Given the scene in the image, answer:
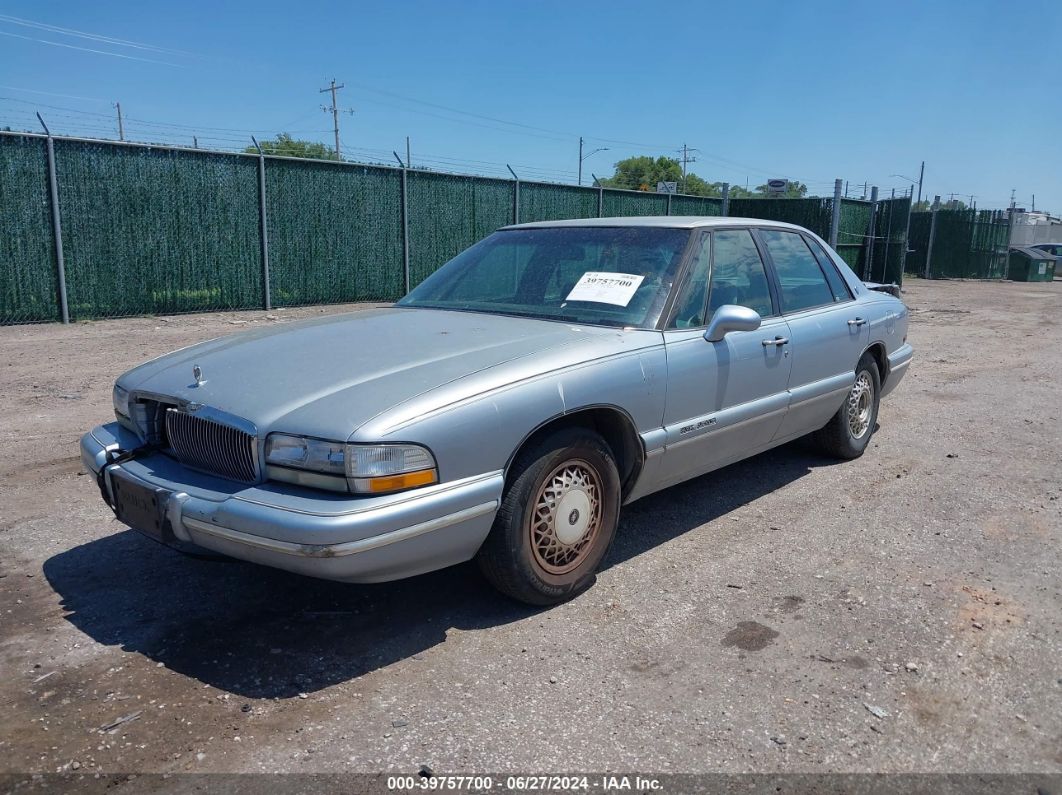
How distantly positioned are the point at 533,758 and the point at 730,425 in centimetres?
224

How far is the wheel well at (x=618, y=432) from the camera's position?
3705mm

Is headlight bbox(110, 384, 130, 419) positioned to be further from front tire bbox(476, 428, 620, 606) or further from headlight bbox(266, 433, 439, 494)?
front tire bbox(476, 428, 620, 606)

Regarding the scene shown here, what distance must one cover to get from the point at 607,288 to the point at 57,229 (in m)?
9.74

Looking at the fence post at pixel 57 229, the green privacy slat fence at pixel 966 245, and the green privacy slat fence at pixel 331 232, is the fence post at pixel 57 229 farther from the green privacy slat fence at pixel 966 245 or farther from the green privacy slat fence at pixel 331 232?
the green privacy slat fence at pixel 966 245

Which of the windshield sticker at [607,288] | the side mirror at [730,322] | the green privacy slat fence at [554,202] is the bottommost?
the side mirror at [730,322]

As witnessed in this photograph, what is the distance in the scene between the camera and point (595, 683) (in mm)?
3115

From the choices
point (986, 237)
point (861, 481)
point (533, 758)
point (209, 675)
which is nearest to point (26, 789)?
point (209, 675)

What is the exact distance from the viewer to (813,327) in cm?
513

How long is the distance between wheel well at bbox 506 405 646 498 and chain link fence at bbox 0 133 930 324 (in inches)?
396

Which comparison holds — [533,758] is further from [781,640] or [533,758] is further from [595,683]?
[781,640]

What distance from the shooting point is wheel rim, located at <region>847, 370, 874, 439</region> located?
5.86 meters

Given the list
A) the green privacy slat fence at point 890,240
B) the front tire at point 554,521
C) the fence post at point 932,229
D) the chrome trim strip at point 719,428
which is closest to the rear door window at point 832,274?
the chrome trim strip at point 719,428

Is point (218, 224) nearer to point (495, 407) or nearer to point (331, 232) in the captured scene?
point (331, 232)

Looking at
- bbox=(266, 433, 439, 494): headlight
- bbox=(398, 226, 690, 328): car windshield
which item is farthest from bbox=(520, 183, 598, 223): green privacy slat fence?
bbox=(266, 433, 439, 494): headlight
